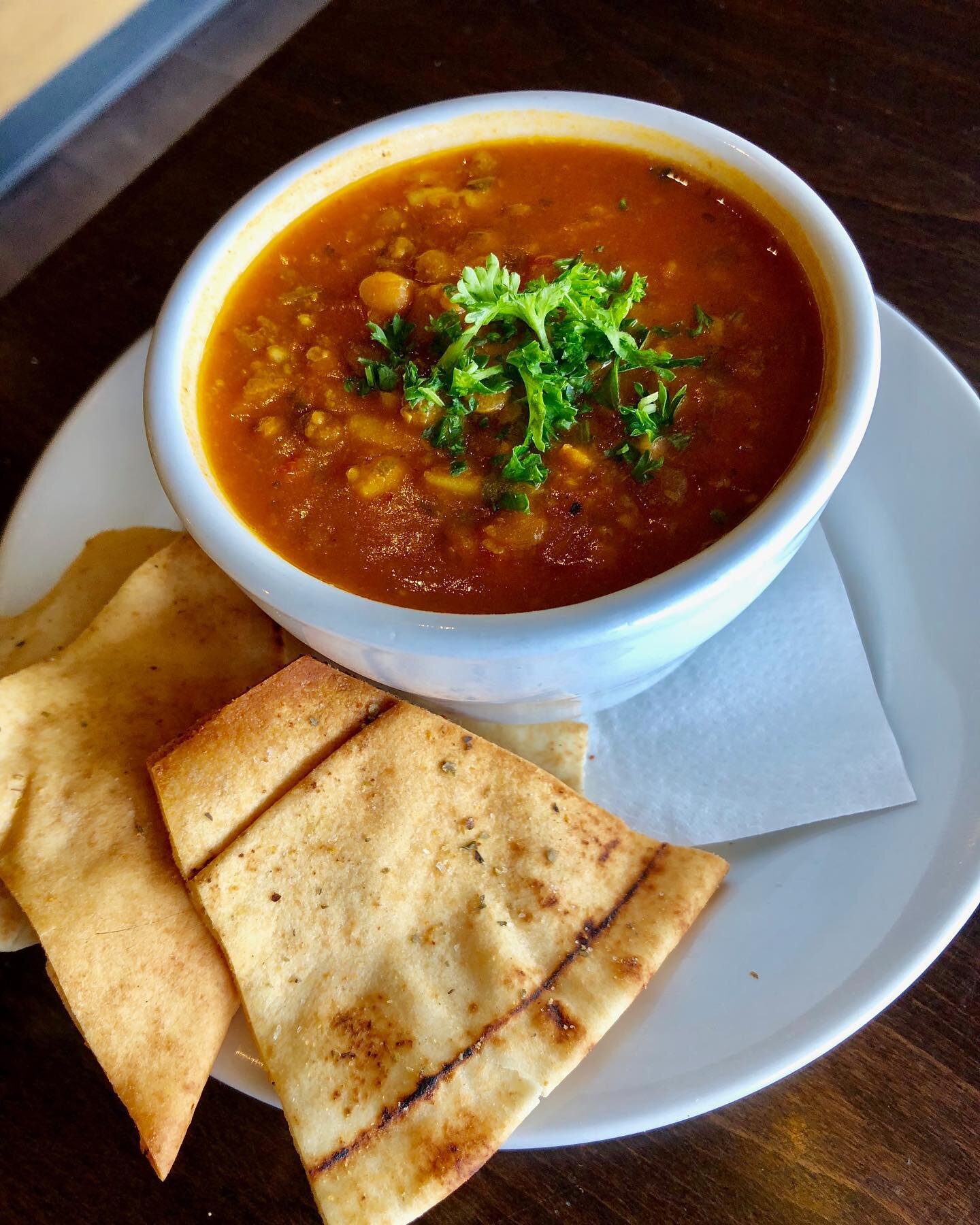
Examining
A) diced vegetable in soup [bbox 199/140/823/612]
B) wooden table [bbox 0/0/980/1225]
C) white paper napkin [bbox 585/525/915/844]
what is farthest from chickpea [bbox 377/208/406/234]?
white paper napkin [bbox 585/525/915/844]

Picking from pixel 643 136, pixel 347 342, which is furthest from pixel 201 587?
pixel 643 136

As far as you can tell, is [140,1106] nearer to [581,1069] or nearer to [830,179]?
[581,1069]

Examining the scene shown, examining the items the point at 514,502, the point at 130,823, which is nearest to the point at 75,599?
the point at 130,823

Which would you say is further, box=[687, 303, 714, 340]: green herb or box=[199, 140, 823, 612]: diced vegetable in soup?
box=[687, 303, 714, 340]: green herb

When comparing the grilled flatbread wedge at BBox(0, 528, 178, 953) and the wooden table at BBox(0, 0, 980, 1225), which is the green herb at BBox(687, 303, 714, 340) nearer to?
the wooden table at BBox(0, 0, 980, 1225)

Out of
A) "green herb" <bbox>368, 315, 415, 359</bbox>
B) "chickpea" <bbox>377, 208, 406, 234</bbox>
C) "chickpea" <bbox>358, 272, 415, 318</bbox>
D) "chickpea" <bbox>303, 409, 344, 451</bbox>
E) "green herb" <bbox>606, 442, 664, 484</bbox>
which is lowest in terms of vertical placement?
"chickpea" <bbox>303, 409, 344, 451</bbox>

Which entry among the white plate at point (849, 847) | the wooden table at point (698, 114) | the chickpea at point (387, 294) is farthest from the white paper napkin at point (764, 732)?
the chickpea at point (387, 294)

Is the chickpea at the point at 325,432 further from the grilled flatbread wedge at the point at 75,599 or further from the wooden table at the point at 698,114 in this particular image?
the wooden table at the point at 698,114
